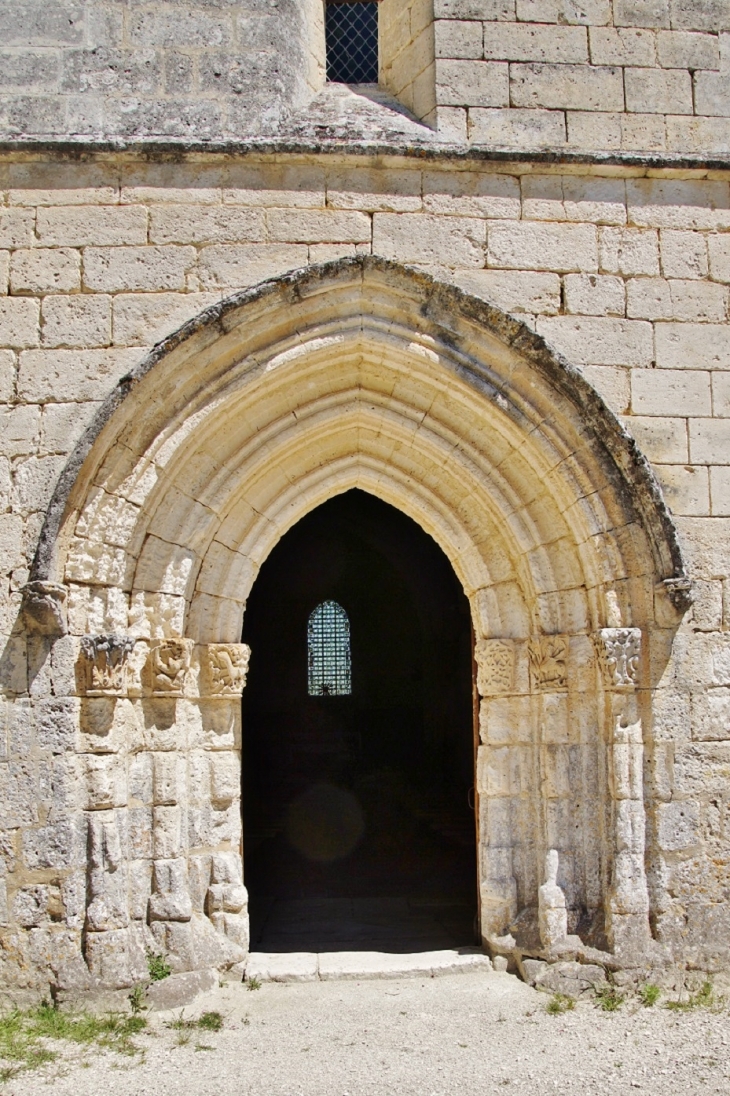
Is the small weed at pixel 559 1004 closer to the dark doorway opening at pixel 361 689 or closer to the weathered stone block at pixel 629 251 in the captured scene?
the weathered stone block at pixel 629 251

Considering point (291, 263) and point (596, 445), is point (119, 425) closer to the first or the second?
point (291, 263)

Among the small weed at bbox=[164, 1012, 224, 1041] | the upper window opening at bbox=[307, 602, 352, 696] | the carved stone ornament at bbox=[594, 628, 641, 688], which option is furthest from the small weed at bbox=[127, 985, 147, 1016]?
the upper window opening at bbox=[307, 602, 352, 696]

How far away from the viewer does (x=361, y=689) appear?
460 inches

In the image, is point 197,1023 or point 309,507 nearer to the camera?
point 197,1023

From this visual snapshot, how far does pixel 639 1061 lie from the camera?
394 centimetres

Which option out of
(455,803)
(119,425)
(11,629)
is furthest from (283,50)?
(455,803)

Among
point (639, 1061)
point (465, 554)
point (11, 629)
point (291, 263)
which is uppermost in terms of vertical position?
point (291, 263)

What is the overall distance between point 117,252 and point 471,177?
197 cm

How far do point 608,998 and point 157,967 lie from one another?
222 cm

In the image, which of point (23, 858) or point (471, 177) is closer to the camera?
point (23, 858)

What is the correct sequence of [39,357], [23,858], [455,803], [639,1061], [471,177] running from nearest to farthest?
[639,1061] → [23,858] → [39,357] → [471,177] → [455,803]

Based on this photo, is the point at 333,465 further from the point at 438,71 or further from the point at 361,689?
the point at 361,689

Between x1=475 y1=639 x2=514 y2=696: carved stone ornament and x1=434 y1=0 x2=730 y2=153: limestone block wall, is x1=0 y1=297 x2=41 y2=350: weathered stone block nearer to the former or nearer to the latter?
x1=434 y1=0 x2=730 y2=153: limestone block wall

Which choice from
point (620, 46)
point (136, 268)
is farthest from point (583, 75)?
point (136, 268)
